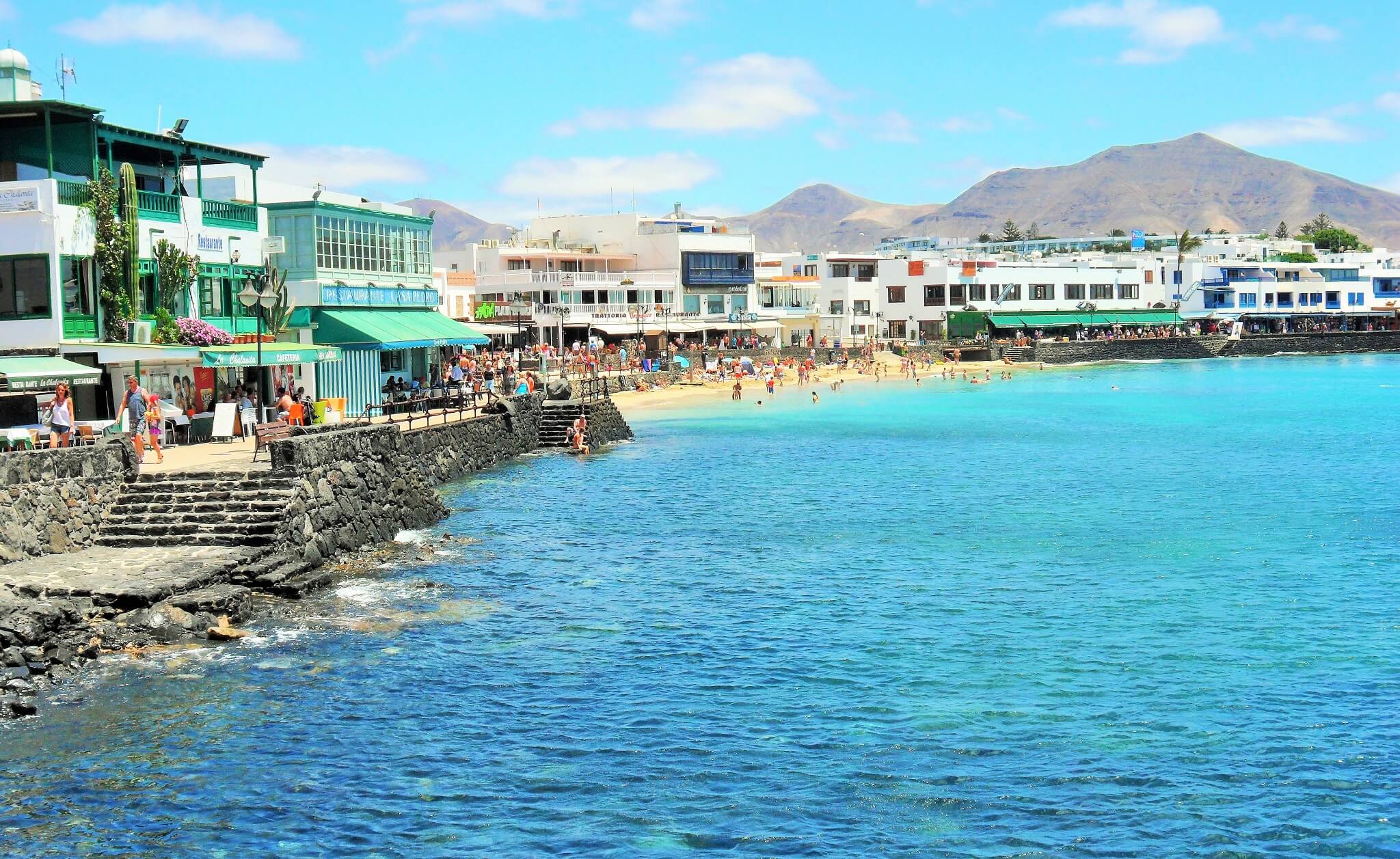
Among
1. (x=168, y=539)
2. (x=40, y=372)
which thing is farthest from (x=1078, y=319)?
(x=168, y=539)

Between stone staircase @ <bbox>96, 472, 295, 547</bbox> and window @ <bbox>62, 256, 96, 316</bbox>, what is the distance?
8726 mm

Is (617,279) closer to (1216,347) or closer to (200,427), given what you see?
(200,427)

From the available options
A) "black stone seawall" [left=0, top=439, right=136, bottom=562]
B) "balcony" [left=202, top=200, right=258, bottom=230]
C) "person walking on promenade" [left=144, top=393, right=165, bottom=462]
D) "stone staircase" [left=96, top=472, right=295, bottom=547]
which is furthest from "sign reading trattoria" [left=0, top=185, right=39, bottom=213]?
"stone staircase" [left=96, top=472, right=295, bottom=547]

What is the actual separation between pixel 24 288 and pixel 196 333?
455 centimetres

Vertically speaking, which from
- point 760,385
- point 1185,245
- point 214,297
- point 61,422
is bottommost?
point 760,385

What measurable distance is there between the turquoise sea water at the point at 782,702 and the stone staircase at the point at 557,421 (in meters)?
16.3

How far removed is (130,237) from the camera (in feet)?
111

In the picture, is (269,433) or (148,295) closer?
(269,433)

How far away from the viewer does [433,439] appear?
39.9 meters

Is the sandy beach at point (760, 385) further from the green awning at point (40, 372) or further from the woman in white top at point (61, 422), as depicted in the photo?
the woman in white top at point (61, 422)

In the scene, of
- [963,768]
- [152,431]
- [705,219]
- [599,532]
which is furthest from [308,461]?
[705,219]

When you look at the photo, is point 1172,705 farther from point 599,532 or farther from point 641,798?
point 599,532

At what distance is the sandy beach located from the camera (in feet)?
243

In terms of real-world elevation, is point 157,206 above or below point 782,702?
above
